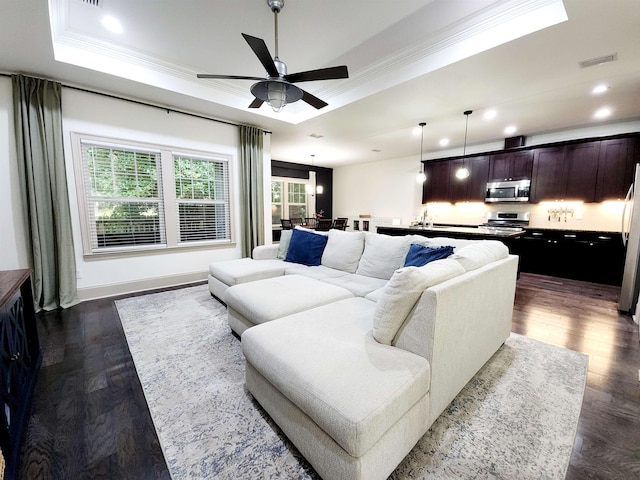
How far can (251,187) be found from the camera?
4809 mm

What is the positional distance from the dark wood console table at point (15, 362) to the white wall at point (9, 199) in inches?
67.2

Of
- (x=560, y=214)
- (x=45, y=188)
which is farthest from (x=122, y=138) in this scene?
(x=560, y=214)

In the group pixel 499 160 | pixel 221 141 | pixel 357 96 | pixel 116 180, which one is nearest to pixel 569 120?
pixel 499 160

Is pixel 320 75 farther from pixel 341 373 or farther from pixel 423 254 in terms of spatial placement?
pixel 341 373

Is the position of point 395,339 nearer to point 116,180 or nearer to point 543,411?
point 543,411

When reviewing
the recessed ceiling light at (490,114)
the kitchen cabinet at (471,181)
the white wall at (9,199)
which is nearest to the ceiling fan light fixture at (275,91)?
the white wall at (9,199)

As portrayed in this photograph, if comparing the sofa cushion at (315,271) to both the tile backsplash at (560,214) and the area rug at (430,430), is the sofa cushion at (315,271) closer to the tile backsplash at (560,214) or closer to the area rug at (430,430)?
the area rug at (430,430)

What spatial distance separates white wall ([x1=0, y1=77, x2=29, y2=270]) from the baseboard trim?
0.73 meters

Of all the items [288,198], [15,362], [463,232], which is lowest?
[15,362]

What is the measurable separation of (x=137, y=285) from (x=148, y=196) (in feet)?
4.37

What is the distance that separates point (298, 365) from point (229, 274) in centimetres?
208

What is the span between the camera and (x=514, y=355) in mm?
2221

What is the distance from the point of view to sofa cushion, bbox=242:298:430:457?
0.98m

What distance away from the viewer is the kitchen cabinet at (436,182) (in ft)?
21.0
